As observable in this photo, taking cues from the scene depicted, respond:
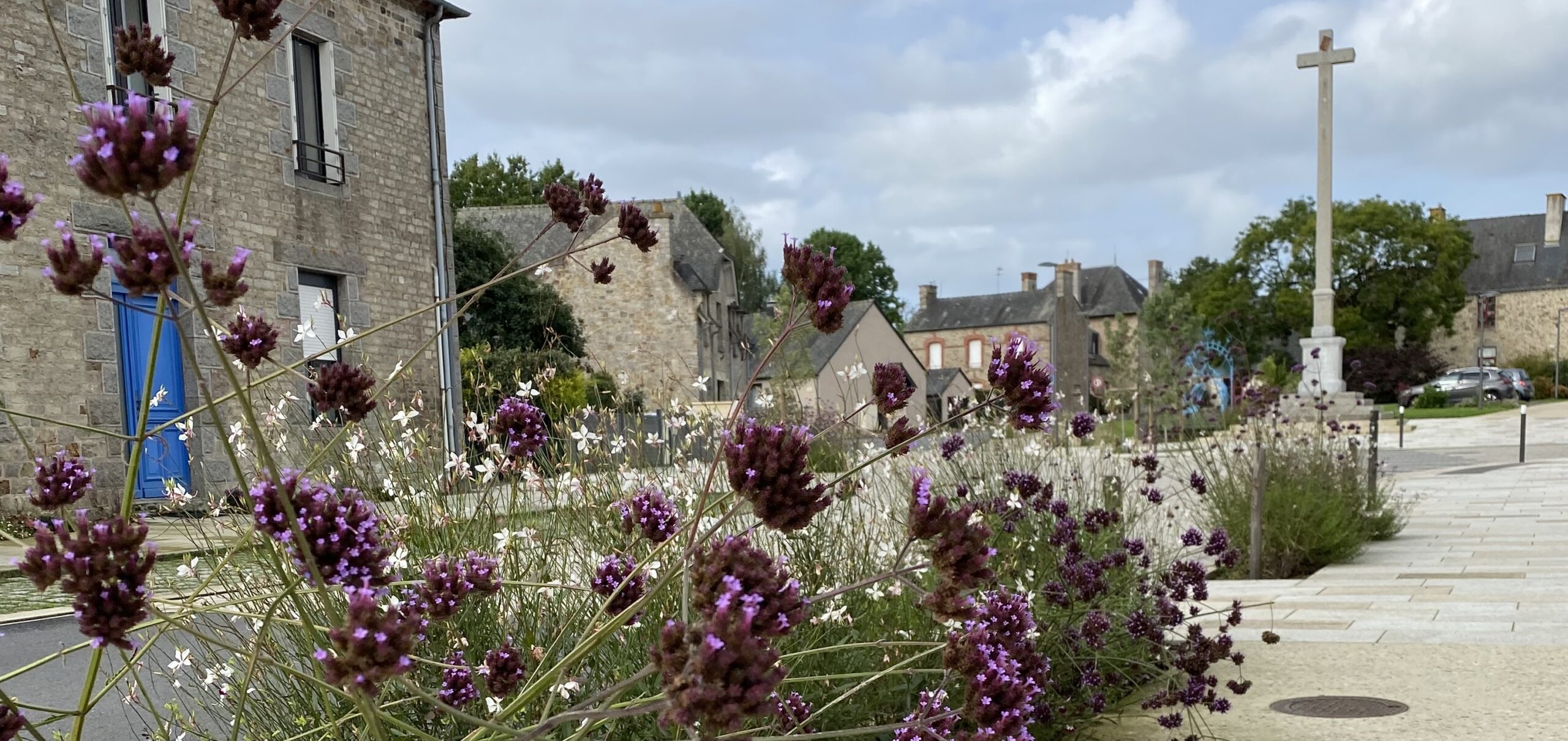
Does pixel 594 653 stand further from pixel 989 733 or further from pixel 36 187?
pixel 36 187

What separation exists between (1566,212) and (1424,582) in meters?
67.4

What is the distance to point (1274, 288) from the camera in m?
53.5

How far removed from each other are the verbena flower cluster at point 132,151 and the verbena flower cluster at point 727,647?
729 mm

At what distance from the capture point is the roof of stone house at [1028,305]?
2552 inches

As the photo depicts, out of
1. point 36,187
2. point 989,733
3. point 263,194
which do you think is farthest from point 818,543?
point 263,194

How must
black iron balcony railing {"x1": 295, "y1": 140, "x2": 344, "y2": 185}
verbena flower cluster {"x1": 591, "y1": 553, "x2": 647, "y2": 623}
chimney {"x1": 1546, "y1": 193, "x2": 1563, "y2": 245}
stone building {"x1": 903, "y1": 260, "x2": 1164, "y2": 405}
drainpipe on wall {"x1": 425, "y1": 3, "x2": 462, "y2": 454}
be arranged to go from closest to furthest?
verbena flower cluster {"x1": 591, "y1": 553, "x2": 647, "y2": 623}
black iron balcony railing {"x1": 295, "y1": 140, "x2": 344, "y2": 185}
drainpipe on wall {"x1": 425, "y1": 3, "x2": 462, "y2": 454}
chimney {"x1": 1546, "y1": 193, "x2": 1563, "y2": 245}
stone building {"x1": 903, "y1": 260, "x2": 1164, "y2": 405}

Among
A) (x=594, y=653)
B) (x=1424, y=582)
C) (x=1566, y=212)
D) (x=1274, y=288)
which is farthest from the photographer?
(x=1566, y=212)

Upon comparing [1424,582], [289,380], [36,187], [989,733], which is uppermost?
[36,187]

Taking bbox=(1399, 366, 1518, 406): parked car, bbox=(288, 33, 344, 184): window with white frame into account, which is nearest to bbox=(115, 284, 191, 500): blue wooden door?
bbox=(288, 33, 344, 184): window with white frame

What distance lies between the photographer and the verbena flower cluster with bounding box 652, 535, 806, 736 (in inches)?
45.0

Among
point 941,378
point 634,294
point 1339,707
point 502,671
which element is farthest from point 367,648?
point 941,378

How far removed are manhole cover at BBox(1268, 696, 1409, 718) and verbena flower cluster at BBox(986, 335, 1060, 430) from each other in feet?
9.33

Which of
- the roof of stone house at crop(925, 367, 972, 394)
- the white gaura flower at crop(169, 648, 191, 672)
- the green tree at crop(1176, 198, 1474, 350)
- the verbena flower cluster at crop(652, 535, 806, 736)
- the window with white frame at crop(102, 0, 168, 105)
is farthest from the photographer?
the roof of stone house at crop(925, 367, 972, 394)

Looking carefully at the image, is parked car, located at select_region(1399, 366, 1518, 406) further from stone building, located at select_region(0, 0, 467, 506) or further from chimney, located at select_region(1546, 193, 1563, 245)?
stone building, located at select_region(0, 0, 467, 506)
